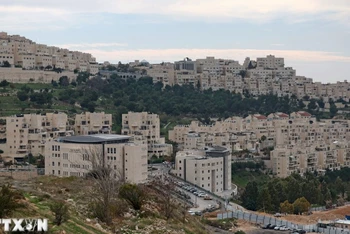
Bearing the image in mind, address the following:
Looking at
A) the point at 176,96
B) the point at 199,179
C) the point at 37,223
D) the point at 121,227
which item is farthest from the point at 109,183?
the point at 176,96

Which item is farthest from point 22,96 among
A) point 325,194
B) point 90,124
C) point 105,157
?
point 325,194

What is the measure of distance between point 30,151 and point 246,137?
49.9ft

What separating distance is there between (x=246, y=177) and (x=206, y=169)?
632cm

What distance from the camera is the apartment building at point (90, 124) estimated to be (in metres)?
34.8

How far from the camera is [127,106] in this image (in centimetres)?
4316

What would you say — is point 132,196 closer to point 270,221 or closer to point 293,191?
point 270,221

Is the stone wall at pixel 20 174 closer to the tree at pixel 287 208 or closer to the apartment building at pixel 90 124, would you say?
the apartment building at pixel 90 124

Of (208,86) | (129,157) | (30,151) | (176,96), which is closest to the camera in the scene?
(129,157)

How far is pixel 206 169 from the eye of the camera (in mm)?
30578

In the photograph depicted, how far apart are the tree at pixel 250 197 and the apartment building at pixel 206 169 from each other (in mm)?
1897

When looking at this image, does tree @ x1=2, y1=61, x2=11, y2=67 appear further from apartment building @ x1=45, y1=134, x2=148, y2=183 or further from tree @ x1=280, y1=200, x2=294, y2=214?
tree @ x1=280, y1=200, x2=294, y2=214

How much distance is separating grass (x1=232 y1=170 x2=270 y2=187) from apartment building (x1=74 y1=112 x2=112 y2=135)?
7.19 metres

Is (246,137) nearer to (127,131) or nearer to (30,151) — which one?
(127,131)

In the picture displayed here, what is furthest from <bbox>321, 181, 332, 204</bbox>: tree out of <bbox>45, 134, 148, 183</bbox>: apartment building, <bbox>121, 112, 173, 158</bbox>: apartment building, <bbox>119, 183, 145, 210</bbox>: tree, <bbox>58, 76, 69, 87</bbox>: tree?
<bbox>58, 76, 69, 87</bbox>: tree
